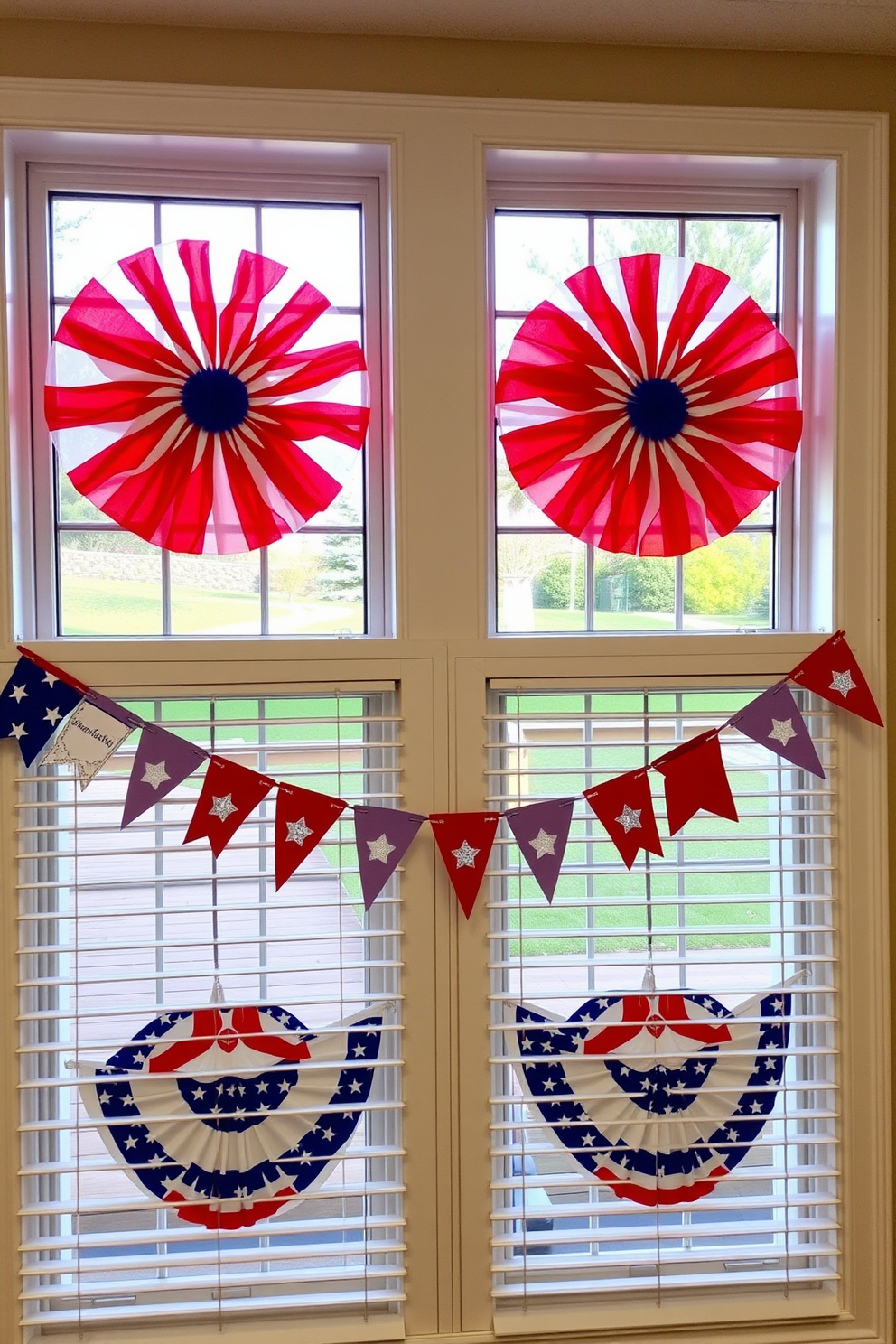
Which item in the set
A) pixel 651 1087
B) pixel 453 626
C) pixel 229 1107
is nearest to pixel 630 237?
pixel 453 626

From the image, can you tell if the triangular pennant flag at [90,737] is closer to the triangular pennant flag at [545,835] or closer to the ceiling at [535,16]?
the triangular pennant flag at [545,835]

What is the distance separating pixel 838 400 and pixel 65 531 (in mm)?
1338

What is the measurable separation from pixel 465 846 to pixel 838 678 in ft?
2.25

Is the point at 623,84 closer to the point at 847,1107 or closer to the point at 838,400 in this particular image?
the point at 838,400

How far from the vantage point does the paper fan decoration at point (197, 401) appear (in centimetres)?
164

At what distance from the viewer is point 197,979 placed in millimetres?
1700

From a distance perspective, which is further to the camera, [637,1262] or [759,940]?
[759,940]

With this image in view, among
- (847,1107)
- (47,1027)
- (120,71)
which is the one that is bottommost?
(847,1107)

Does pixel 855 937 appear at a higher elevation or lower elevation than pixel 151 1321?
higher

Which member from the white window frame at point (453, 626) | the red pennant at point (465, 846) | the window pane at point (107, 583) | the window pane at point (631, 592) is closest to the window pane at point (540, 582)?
the window pane at point (631, 592)

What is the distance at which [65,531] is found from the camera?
5.70 ft

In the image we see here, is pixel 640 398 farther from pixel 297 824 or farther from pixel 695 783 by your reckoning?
pixel 297 824

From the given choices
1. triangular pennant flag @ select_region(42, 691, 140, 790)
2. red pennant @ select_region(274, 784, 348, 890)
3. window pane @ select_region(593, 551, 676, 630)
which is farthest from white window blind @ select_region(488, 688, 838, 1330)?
triangular pennant flag @ select_region(42, 691, 140, 790)

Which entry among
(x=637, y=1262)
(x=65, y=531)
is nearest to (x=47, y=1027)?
(x=65, y=531)
